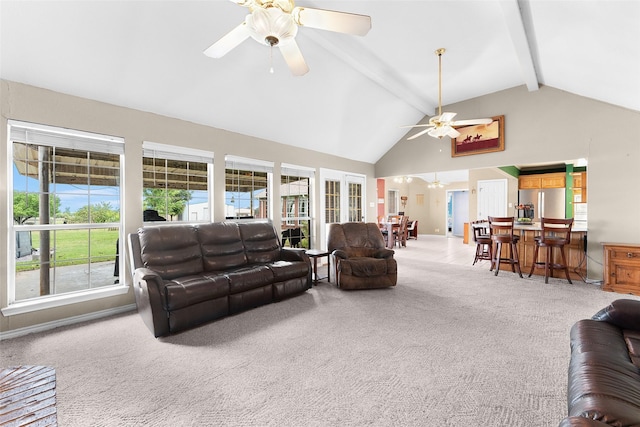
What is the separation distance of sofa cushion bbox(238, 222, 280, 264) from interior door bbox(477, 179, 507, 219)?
7.53 meters

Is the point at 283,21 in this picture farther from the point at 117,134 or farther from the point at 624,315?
the point at 624,315

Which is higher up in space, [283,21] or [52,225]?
[283,21]

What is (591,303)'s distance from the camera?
3619 mm

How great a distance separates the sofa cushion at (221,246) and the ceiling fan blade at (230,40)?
2185 millimetres

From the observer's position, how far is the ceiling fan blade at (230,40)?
6.59 ft

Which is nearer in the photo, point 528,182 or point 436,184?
point 528,182

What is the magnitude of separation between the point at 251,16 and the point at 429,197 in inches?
484

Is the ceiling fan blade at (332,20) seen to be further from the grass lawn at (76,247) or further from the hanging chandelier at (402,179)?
the hanging chandelier at (402,179)

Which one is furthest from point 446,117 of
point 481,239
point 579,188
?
point 579,188

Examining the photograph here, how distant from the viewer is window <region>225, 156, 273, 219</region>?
15.1ft

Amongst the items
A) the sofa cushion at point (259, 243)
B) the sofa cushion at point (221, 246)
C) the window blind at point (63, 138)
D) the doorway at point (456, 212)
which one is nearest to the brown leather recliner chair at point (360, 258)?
the sofa cushion at point (259, 243)

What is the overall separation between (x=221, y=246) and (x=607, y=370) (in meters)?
3.59

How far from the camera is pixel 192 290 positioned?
283cm

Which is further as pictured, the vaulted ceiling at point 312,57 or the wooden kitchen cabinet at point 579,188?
the wooden kitchen cabinet at point 579,188
